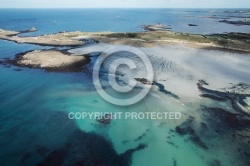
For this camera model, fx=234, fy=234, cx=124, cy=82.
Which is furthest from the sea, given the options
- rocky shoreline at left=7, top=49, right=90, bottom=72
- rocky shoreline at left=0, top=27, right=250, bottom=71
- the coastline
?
the coastline

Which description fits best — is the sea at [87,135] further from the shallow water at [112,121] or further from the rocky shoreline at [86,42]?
the rocky shoreline at [86,42]

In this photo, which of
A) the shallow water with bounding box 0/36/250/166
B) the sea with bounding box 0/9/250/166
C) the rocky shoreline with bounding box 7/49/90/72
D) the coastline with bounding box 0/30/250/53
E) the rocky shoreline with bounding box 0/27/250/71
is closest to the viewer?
the sea with bounding box 0/9/250/166

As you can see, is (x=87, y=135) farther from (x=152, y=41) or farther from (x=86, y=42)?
(x=152, y=41)

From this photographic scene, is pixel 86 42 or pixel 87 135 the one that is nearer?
pixel 87 135

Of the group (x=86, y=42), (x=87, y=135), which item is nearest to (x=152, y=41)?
(x=86, y=42)

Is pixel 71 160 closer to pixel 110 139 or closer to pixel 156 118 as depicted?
pixel 110 139

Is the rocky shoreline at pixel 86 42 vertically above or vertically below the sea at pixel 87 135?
above

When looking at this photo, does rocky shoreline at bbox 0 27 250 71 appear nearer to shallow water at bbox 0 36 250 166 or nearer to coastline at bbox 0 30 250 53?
coastline at bbox 0 30 250 53

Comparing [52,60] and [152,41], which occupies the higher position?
[152,41]

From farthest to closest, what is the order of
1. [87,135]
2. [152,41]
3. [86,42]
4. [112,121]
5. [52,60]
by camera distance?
[86,42], [152,41], [52,60], [112,121], [87,135]

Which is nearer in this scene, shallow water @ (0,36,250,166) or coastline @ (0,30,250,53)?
shallow water @ (0,36,250,166)

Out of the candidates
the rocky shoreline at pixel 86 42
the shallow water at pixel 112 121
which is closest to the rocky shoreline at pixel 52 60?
the rocky shoreline at pixel 86 42
